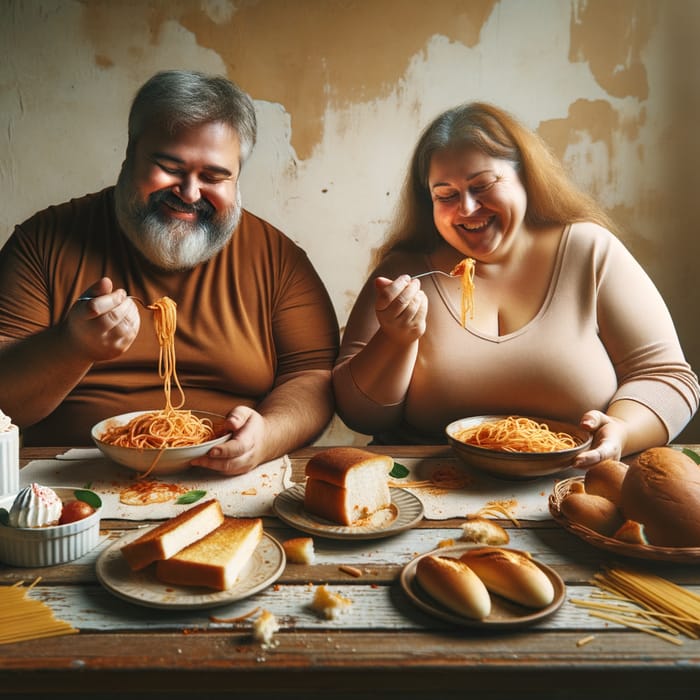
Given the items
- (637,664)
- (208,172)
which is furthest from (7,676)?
(208,172)

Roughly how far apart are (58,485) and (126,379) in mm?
706

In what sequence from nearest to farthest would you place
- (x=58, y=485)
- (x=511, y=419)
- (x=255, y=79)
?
(x=58, y=485) → (x=511, y=419) → (x=255, y=79)

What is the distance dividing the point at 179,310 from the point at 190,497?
3.46ft

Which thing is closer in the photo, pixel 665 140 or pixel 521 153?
pixel 521 153

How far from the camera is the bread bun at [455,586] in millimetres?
1258

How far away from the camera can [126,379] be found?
Result: 8.54ft

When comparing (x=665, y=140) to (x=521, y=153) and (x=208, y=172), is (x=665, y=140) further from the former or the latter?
(x=208, y=172)

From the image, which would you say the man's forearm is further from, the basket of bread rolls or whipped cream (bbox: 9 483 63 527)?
the basket of bread rolls

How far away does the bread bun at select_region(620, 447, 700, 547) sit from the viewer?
1483 mm

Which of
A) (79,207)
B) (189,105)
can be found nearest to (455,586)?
(189,105)

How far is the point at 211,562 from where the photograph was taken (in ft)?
4.46

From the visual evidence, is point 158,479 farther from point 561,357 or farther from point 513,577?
point 561,357

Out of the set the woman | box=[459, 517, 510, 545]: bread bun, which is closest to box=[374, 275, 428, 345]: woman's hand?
the woman

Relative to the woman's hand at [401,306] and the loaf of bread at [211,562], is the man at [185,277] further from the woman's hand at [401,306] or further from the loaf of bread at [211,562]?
the loaf of bread at [211,562]
